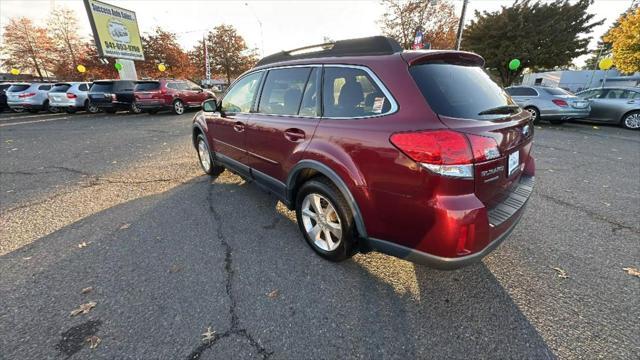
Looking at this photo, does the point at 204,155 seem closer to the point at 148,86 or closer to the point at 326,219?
the point at 326,219

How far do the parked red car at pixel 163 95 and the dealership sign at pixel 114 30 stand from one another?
6377 mm

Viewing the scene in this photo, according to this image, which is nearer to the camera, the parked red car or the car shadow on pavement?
the car shadow on pavement

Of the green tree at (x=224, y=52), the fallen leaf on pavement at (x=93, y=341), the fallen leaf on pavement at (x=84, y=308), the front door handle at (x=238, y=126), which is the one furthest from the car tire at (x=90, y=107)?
the green tree at (x=224, y=52)

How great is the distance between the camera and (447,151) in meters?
1.63

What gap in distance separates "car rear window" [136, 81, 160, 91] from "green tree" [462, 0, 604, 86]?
26596 mm

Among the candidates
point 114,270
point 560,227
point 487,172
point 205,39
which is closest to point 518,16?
point 560,227

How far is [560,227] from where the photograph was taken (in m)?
3.16

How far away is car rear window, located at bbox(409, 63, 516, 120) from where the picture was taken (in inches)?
71.4

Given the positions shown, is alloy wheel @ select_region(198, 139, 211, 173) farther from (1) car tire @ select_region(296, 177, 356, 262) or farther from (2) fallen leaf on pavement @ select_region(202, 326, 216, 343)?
(2) fallen leaf on pavement @ select_region(202, 326, 216, 343)

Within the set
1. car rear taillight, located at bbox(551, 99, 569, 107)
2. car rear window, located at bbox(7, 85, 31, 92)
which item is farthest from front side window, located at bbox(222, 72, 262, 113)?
car rear window, located at bbox(7, 85, 31, 92)

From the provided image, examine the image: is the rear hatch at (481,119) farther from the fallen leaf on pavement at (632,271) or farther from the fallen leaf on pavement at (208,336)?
the fallen leaf on pavement at (208,336)

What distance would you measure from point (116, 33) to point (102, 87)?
6.20 metres

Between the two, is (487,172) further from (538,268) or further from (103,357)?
(103,357)

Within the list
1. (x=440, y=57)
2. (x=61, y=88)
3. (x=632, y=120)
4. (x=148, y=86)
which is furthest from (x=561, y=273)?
(x=61, y=88)
